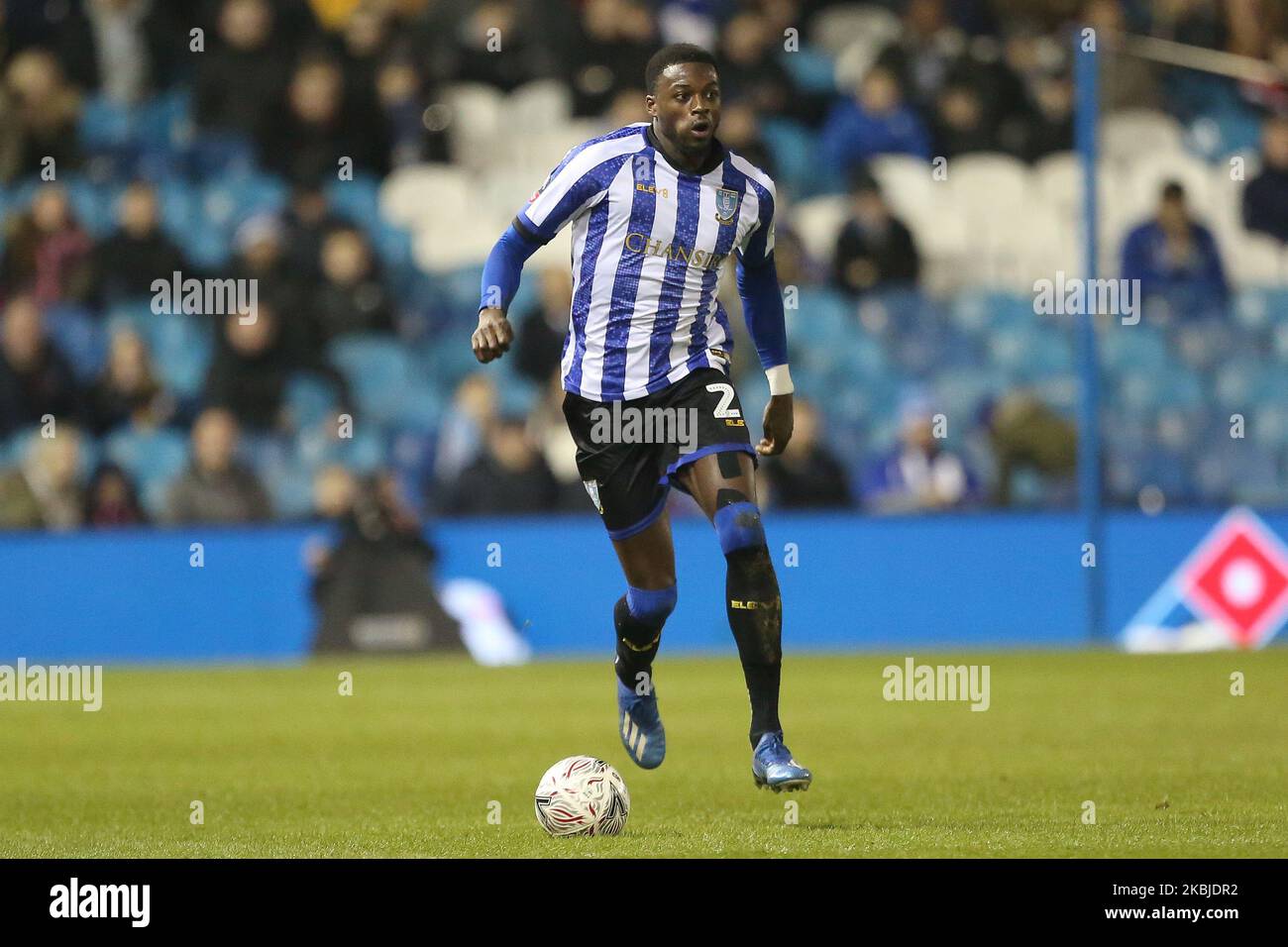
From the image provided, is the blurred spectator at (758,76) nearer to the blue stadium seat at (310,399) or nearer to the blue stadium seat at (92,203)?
the blue stadium seat at (310,399)

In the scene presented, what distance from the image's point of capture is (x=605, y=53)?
1884 centimetres

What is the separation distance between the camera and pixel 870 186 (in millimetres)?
17625

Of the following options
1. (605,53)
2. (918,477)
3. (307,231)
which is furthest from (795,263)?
(307,231)

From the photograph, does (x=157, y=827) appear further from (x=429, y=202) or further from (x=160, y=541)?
(x=429, y=202)

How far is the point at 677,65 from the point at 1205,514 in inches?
395

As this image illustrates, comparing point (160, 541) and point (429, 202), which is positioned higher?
point (429, 202)

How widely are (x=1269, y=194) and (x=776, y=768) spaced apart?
11.9m

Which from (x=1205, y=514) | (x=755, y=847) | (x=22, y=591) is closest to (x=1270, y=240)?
(x=1205, y=514)

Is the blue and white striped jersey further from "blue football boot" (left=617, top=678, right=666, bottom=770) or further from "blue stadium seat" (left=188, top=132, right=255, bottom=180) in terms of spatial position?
"blue stadium seat" (left=188, top=132, right=255, bottom=180)

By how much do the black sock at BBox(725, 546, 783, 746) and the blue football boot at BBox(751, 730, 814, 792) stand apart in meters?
0.13

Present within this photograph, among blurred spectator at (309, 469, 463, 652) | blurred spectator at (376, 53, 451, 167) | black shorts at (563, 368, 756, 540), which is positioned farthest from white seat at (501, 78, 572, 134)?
black shorts at (563, 368, 756, 540)

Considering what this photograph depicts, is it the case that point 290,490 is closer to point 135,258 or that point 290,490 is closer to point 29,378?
point 29,378

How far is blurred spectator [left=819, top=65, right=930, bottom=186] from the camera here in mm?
18766

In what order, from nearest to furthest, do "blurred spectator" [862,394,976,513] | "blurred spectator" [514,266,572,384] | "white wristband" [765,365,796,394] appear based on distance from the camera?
1. "white wristband" [765,365,796,394]
2. "blurred spectator" [862,394,976,513]
3. "blurred spectator" [514,266,572,384]
